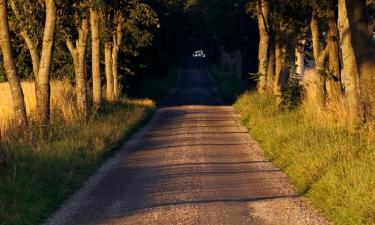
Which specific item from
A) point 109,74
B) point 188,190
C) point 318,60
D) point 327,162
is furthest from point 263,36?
point 188,190

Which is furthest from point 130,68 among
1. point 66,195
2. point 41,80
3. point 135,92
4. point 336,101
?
point 66,195

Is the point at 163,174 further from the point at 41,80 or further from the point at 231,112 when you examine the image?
the point at 231,112

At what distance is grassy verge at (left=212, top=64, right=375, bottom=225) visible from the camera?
955cm

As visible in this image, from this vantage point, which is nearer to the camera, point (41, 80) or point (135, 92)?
point (41, 80)

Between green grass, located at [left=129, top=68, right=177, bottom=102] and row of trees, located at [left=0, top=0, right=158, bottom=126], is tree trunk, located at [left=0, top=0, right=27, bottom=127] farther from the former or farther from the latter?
green grass, located at [left=129, top=68, right=177, bottom=102]

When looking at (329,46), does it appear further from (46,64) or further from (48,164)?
(48,164)

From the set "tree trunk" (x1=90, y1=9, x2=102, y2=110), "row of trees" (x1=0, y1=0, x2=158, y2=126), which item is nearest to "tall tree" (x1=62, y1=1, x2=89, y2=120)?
"row of trees" (x1=0, y1=0, x2=158, y2=126)

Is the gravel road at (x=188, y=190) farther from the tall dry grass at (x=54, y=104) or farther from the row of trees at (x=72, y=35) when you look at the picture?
the row of trees at (x=72, y=35)

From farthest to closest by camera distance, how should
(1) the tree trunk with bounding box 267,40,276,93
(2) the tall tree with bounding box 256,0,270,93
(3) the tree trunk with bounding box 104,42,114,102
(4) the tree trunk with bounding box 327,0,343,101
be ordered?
(1) the tree trunk with bounding box 267,40,276,93 < (3) the tree trunk with bounding box 104,42,114,102 < (2) the tall tree with bounding box 256,0,270,93 < (4) the tree trunk with bounding box 327,0,343,101

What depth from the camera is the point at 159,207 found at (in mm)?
10523

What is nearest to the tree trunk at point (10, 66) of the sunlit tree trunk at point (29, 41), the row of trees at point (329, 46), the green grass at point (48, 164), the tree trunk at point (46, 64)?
the green grass at point (48, 164)

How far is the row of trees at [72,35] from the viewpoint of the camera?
18.7 metres

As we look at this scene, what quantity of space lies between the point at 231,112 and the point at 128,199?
72.0ft

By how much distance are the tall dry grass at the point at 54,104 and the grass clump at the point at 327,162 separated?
5870 mm
